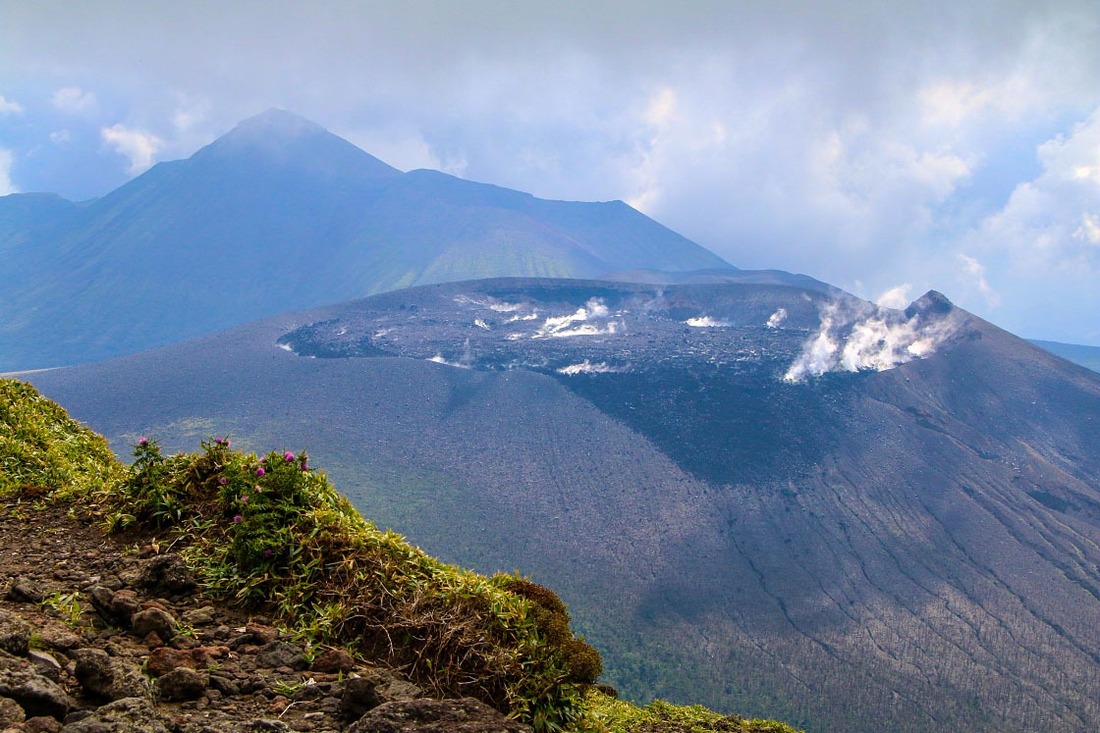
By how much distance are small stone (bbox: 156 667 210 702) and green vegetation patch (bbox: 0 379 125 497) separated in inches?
148

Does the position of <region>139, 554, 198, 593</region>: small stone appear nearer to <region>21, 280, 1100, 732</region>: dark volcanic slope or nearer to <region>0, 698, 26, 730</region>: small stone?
<region>0, 698, 26, 730</region>: small stone

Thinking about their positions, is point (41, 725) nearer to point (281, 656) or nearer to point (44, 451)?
point (281, 656)

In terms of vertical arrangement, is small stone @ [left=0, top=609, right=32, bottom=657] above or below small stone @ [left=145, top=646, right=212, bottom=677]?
above

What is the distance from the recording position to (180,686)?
3.82 metres

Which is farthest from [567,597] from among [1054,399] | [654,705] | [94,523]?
[1054,399]

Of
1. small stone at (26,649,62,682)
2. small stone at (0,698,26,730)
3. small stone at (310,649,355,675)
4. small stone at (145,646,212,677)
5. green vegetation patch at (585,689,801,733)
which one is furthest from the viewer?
green vegetation patch at (585,689,801,733)

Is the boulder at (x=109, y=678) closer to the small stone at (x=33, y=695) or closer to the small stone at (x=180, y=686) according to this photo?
the small stone at (x=180, y=686)

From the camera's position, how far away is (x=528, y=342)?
91688 mm

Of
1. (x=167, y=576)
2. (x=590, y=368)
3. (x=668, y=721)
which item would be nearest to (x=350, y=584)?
(x=167, y=576)

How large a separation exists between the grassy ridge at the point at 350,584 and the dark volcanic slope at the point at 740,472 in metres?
29.5

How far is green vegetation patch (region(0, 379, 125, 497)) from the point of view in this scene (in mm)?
7262

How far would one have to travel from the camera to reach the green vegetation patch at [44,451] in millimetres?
7262

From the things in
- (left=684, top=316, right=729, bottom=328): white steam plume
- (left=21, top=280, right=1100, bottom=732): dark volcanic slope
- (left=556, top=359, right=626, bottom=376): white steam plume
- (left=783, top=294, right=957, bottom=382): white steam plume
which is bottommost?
(left=21, top=280, right=1100, bottom=732): dark volcanic slope

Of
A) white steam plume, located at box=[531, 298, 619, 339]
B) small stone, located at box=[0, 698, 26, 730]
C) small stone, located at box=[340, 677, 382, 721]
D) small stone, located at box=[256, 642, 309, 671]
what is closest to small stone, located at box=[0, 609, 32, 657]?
small stone, located at box=[0, 698, 26, 730]
